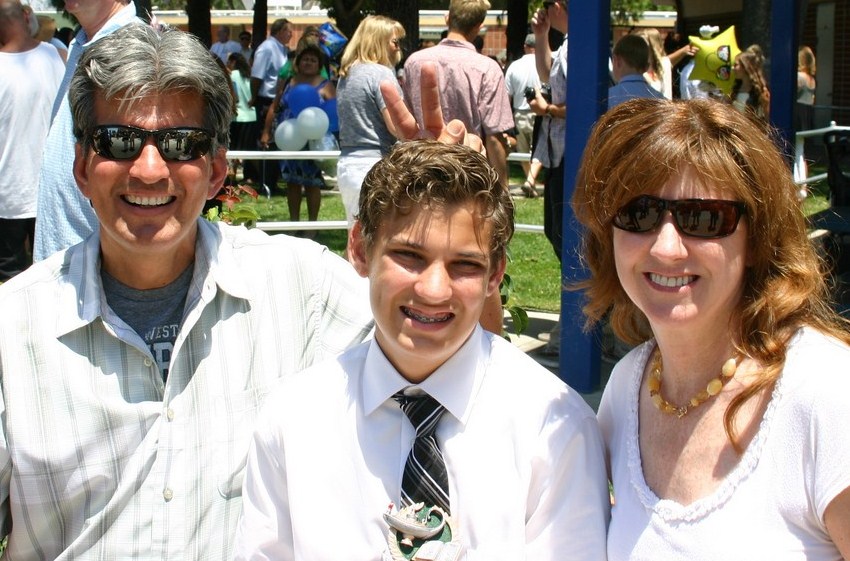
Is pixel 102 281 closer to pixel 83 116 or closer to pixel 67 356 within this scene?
pixel 67 356

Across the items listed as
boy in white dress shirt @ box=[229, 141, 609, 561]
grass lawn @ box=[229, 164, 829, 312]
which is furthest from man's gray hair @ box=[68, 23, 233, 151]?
grass lawn @ box=[229, 164, 829, 312]

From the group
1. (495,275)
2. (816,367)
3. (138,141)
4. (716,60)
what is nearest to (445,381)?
(495,275)

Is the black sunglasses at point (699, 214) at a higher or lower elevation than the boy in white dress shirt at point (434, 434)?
higher

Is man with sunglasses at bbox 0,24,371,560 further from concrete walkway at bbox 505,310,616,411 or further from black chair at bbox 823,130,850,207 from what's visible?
black chair at bbox 823,130,850,207

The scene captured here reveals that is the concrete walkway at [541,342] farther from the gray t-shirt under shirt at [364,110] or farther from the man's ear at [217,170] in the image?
the man's ear at [217,170]

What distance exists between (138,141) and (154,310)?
39 cm

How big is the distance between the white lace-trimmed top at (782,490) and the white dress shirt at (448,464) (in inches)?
5.9

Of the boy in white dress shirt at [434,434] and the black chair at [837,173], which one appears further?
the black chair at [837,173]

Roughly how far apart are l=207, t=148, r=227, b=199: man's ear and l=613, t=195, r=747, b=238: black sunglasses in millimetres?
1010

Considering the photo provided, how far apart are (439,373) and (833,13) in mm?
25674

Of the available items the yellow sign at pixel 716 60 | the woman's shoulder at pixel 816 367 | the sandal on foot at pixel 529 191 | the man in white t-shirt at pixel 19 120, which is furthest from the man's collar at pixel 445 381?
the sandal on foot at pixel 529 191

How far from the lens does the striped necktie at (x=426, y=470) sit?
1.95m

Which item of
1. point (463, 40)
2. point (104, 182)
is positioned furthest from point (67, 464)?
point (463, 40)

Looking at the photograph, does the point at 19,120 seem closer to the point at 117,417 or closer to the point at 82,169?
the point at 82,169
